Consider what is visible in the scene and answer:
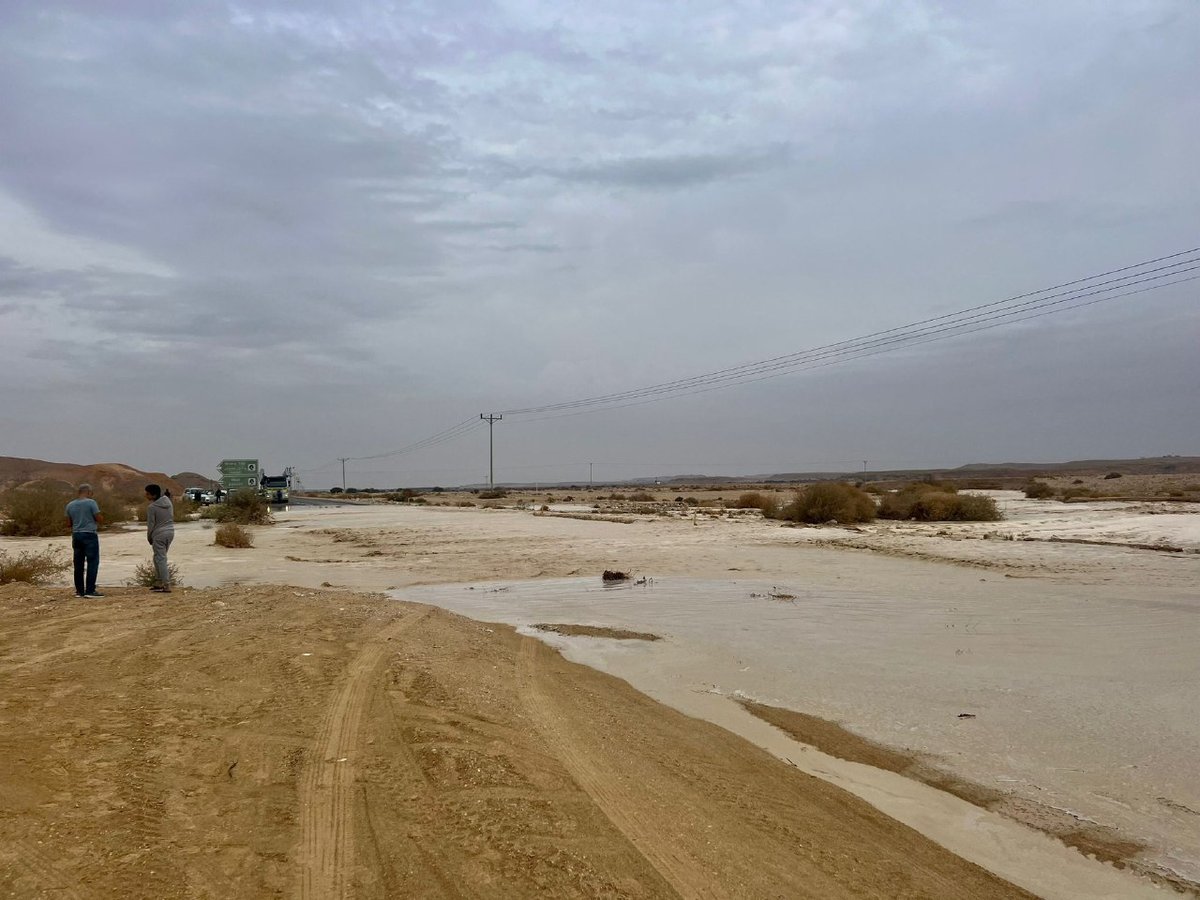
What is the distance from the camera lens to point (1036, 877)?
14.4 feet

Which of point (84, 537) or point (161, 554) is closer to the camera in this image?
point (84, 537)

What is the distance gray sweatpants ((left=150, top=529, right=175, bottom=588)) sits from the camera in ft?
44.5

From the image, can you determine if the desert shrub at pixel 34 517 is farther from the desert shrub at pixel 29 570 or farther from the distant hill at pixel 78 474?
the distant hill at pixel 78 474

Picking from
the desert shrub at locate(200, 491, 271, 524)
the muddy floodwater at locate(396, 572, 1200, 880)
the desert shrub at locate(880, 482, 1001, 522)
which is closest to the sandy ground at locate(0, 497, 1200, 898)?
the muddy floodwater at locate(396, 572, 1200, 880)

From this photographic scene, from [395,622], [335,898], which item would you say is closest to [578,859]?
[335,898]

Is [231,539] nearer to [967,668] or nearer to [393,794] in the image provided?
[967,668]

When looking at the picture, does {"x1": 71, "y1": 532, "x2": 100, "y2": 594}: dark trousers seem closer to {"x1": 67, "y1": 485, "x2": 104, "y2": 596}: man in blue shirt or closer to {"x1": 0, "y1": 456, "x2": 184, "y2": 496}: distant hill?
{"x1": 67, "y1": 485, "x2": 104, "y2": 596}: man in blue shirt

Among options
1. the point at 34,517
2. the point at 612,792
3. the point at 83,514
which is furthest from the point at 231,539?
the point at 612,792

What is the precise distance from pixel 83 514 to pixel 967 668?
13075 millimetres

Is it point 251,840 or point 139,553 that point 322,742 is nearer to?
point 251,840

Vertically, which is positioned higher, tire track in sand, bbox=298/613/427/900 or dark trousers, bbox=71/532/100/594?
dark trousers, bbox=71/532/100/594

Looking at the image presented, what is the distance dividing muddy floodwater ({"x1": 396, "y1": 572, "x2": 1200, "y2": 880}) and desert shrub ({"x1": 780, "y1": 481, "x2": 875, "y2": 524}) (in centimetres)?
2210

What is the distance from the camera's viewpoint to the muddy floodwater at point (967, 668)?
5798mm

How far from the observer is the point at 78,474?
101 m
